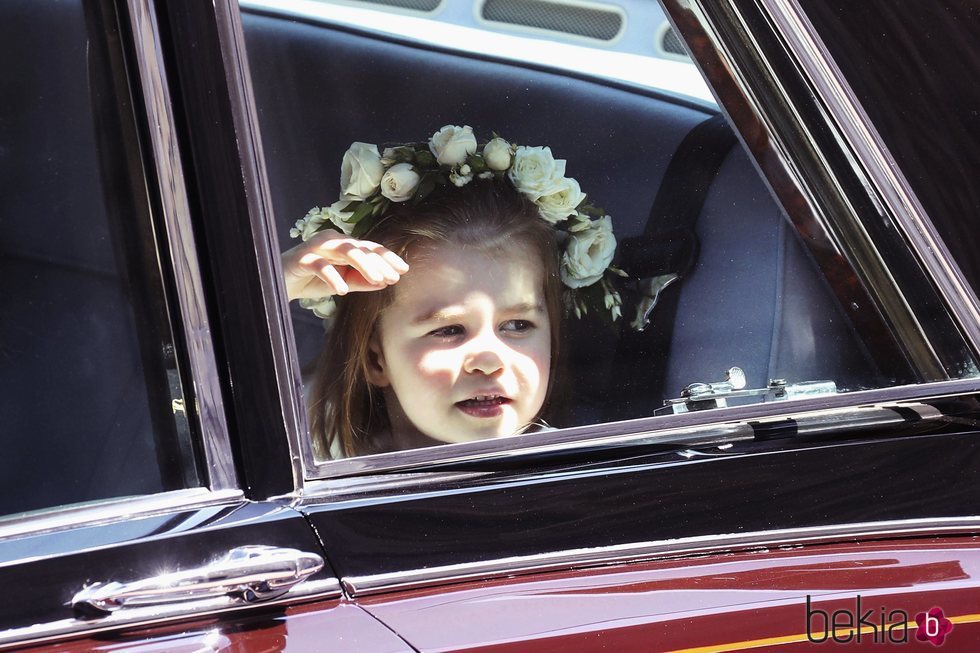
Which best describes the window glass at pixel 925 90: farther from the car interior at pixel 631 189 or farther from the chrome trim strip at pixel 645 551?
the chrome trim strip at pixel 645 551

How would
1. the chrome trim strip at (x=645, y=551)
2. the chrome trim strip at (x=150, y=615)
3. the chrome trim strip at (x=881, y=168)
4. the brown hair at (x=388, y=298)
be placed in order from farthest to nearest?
the chrome trim strip at (x=881, y=168) → the brown hair at (x=388, y=298) → the chrome trim strip at (x=645, y=551) → the chrome trim strip at (x=150, y=615)

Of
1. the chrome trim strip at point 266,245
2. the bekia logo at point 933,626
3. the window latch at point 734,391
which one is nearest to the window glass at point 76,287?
the chrome trim strip at point 266,245

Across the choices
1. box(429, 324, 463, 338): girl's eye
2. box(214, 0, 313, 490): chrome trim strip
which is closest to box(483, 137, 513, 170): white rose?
box(429, 324, 463, 338): girl's eye

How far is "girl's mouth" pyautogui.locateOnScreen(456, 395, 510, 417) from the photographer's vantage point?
1.31 metres

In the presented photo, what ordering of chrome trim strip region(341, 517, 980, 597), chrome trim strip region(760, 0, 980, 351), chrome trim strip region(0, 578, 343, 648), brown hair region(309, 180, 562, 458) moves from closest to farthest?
chrome trim strip region(0, 578, 343, 648)
chrome trim strip region(341, 517, 980, 597)
brown hair region(309, 180, 562, 458)
chrome trim strip region(760, 0, 980, 351)

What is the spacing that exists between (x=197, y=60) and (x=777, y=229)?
Result: 76 cm

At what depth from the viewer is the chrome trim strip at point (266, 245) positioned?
3.72 ft

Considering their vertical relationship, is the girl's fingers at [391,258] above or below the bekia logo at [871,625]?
above

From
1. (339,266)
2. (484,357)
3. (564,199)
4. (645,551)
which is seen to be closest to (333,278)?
(339,266)

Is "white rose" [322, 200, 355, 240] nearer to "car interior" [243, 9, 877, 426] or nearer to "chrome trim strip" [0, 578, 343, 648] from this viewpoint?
"car interior" [243, 9, 877, 426]

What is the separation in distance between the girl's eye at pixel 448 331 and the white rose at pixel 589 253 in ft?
0.50

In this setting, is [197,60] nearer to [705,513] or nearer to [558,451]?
[558,451]

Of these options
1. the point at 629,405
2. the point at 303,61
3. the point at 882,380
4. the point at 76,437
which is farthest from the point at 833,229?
the point at 76,437

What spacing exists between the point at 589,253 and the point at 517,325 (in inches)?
5.3
